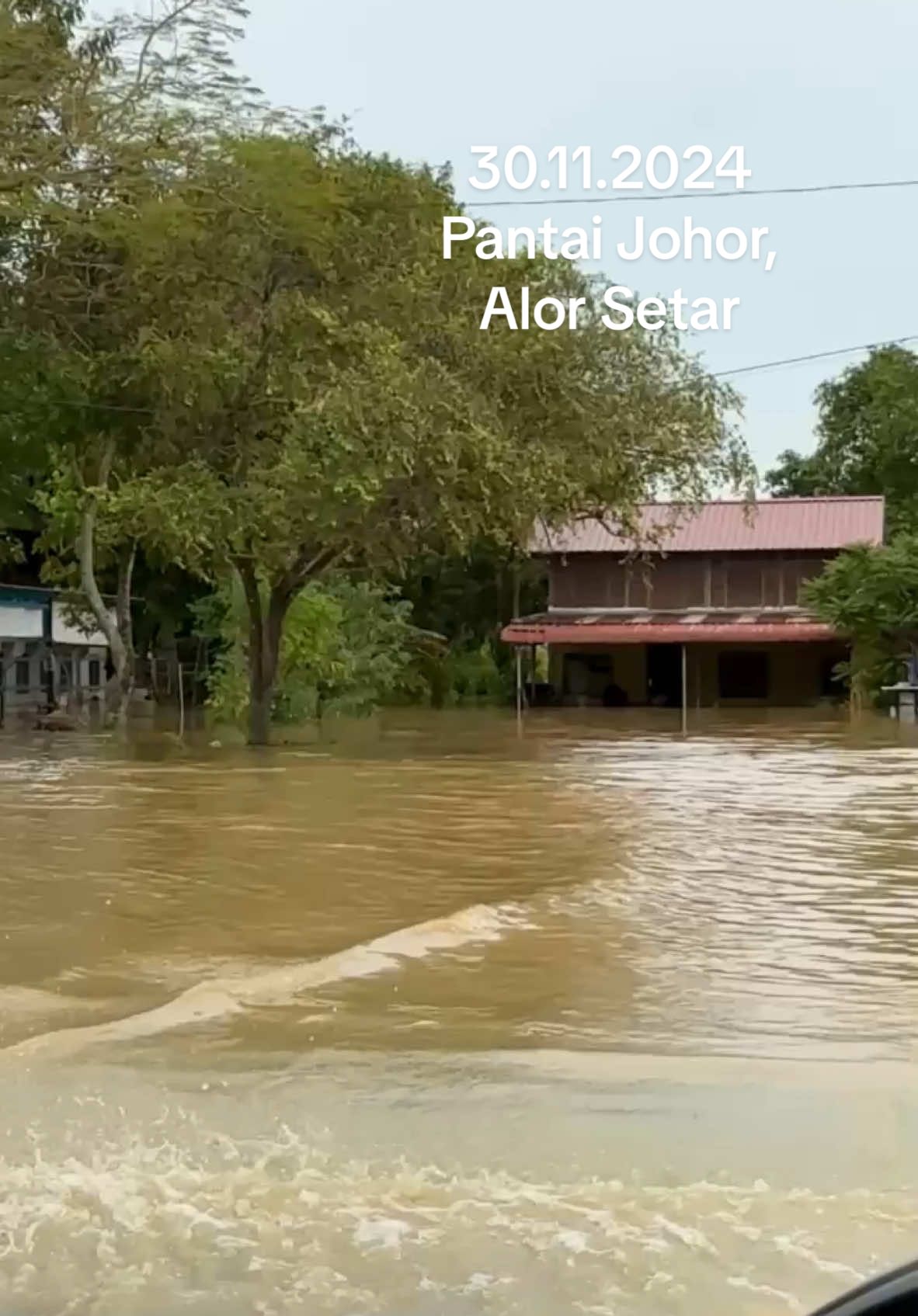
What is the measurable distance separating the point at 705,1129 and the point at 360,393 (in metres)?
14.5

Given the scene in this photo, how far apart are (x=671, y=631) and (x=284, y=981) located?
2949 cm

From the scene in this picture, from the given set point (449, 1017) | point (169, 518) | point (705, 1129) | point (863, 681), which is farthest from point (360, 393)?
point (863, 681)

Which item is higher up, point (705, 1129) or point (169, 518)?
point (169, 518)

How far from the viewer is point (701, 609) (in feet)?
129

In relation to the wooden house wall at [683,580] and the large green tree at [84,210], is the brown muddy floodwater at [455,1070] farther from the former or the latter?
the wooden house wall at [683,580]

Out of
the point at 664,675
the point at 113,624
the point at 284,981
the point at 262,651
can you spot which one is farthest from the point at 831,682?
the point at 284,981

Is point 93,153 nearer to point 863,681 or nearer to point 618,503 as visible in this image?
point 618,503

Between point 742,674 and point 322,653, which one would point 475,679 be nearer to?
point 742,674

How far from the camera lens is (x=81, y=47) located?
17.6 m

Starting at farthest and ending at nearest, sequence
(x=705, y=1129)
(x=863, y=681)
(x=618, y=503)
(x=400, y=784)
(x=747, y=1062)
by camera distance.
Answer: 1. (x=863, y=681)
2. (x=618, y=503)
3. (x=400, y=784)
4. (x=747, y=1062)
5. (x=705, y=1129)

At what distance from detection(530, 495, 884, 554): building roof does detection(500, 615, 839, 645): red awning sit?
1.71 meters

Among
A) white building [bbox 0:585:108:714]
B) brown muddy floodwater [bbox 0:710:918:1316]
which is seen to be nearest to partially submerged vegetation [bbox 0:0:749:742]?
brown muddy floodwater [bbox 0:710:918:1316]

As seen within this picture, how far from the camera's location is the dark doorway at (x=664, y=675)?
40406 millimetres

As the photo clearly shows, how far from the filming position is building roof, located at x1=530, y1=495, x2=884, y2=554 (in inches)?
→ 1501
